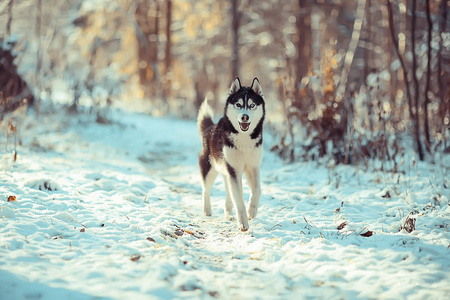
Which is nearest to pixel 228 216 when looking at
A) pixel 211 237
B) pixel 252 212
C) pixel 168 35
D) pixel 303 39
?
pixel 252 212

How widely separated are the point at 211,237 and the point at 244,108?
4.59 feet

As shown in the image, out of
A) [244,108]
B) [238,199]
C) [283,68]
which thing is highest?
[283,68]

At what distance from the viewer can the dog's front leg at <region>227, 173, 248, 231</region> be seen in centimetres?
365

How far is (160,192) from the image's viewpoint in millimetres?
4922

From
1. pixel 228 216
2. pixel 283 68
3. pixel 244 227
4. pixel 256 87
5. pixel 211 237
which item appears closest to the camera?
pixel 211 237

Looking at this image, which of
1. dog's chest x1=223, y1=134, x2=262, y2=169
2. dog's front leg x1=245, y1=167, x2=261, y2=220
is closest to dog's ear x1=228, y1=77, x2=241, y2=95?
dog's chest x1=223, y1=134, x2=262, y2=169

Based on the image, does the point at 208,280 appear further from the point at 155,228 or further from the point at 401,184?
the point at 401,184

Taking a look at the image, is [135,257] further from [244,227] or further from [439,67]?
[439,67]

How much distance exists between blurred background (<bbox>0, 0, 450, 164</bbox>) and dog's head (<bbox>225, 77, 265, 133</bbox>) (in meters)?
2.16

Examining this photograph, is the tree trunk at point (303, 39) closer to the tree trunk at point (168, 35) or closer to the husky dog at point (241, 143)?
the tree trunk at point (168, 35)

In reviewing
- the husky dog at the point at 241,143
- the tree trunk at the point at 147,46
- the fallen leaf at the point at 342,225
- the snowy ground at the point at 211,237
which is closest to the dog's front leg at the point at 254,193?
the husky dog at the point at 241,143

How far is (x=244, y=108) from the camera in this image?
3.67 meters

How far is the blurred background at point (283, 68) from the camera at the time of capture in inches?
250

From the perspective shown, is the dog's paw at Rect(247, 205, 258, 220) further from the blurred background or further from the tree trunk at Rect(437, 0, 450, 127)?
the tree trunk at Rect(437, 0, 450, 127)
